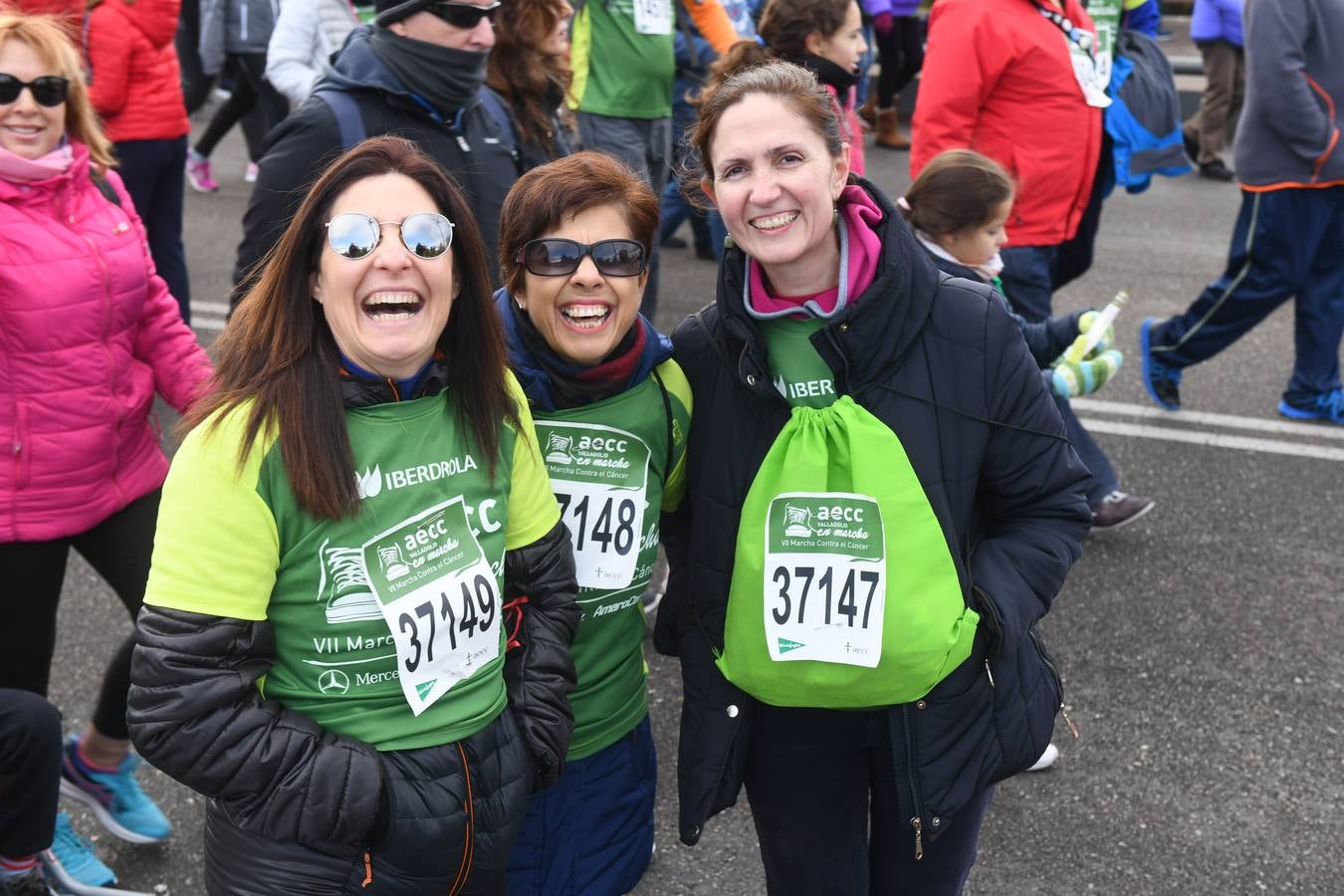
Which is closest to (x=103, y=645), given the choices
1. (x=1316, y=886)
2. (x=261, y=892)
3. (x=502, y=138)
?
(x=502, y=138)

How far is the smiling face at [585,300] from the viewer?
2271 mm

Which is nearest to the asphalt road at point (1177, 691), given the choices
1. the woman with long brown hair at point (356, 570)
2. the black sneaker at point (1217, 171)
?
the woman with long brown hair at point (356, 570)

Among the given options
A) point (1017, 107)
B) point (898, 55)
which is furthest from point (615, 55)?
point (898, 55)

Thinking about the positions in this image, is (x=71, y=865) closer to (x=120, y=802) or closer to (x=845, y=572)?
(x=120, y=802)

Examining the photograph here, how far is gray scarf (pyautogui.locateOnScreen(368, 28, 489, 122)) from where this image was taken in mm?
3396

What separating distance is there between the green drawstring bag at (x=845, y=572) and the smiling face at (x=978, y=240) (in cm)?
170

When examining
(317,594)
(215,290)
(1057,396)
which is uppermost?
(317,594)

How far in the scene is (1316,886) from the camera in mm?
3186

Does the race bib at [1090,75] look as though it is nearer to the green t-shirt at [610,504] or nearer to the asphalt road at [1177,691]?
the asphalt road at [1177,691]

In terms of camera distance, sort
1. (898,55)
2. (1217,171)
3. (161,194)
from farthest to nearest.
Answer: (898,55), (1217,171), (161,194)

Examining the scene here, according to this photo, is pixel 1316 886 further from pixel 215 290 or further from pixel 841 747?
pixel 215 290

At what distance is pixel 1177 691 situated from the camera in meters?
3.98

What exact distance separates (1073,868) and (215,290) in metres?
5.89

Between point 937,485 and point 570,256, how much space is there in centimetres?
70
